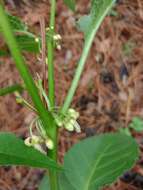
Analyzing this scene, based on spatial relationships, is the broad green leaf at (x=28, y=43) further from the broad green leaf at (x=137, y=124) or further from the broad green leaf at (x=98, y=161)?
the broad green leaf at (x=137, y=124)

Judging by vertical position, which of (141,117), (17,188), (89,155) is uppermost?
(89,155)

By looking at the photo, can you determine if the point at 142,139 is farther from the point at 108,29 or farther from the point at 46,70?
the point at 46,70

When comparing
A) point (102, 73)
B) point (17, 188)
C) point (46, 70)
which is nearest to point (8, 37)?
point (46, 70)

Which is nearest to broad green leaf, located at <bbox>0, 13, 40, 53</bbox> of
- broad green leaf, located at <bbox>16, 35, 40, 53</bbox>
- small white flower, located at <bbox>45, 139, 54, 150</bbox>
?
broad green leaf, located at <bbox>16, 35, 40, 53</bbox>

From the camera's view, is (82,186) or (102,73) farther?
(102,73)

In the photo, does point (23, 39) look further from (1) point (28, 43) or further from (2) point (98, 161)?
(2) point (98, 161)

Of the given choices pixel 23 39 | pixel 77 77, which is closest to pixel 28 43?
pixel 23 39
